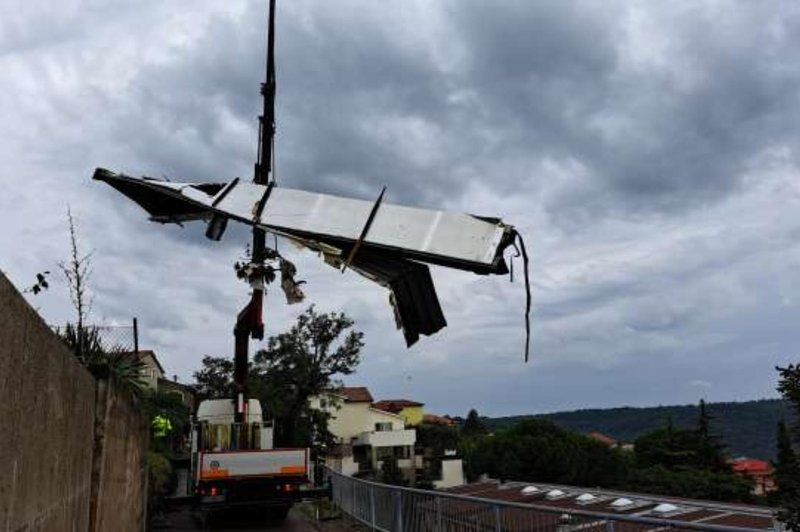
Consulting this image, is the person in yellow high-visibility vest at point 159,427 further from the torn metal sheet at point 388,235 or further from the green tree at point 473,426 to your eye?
the green tree at point 473,426

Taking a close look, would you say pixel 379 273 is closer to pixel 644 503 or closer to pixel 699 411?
pixel 644 503

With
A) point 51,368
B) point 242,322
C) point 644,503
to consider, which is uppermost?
point 242,322

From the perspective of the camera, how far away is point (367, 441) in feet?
276

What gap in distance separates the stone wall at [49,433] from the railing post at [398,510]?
521 centimetres

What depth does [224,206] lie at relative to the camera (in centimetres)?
756

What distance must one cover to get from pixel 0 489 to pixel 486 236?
3998 millimetres

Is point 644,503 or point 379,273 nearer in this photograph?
point 379,273

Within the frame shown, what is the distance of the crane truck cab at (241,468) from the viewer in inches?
581

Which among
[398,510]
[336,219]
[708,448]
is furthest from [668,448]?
[336,219]

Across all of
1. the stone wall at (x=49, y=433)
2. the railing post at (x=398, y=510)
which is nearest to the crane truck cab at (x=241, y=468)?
the railing post at (x=398, y=510)

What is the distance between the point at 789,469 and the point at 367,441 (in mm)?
79678

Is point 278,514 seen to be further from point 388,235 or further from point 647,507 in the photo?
point 647,507

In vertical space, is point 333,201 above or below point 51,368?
above

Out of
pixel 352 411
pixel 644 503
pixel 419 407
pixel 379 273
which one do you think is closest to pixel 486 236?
pixel 379 273
